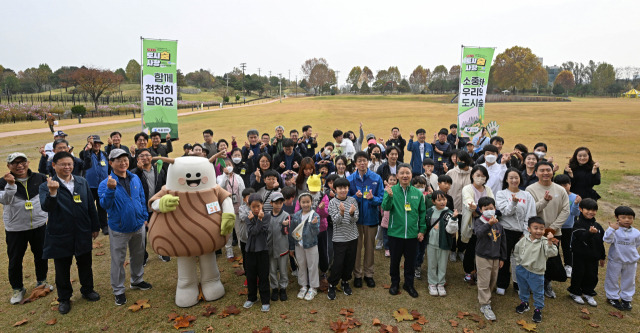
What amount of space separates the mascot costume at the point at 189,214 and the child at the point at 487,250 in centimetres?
358

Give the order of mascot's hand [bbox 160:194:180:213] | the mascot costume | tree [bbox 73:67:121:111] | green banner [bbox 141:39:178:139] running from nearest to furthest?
mascot's hand [bbox 160:194:180:213]
the mascot costume
green banner [bbox 141:39:178:139]
tree [bbox 73:67:121:111]

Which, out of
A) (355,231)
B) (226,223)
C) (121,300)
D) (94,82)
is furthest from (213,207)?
(94,82)

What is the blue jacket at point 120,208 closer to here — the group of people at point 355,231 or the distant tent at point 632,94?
the group of people at point 355,231

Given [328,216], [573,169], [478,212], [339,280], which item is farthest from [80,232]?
[573,169]

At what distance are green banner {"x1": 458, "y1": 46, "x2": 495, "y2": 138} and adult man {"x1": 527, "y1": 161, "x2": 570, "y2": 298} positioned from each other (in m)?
5.68

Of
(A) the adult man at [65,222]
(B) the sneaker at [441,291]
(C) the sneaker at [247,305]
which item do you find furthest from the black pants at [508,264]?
(A) the adult man at [65,222]

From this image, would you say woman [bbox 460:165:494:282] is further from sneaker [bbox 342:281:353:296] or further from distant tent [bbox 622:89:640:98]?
distant tent [bbox 622:89:640:98]

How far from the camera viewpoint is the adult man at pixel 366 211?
5371mm

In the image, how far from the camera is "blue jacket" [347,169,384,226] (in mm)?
5371

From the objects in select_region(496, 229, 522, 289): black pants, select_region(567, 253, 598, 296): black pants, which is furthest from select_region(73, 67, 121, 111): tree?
select_region(567, 253, 598, 296): black pants

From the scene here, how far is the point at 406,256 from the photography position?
17.2 feet

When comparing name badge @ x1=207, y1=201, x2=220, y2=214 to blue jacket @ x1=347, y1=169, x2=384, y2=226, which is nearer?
name badge @ x1=207, y1=201, x2=220, y2=214

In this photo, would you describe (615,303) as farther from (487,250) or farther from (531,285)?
(487,250)

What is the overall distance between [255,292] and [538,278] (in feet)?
13.0
